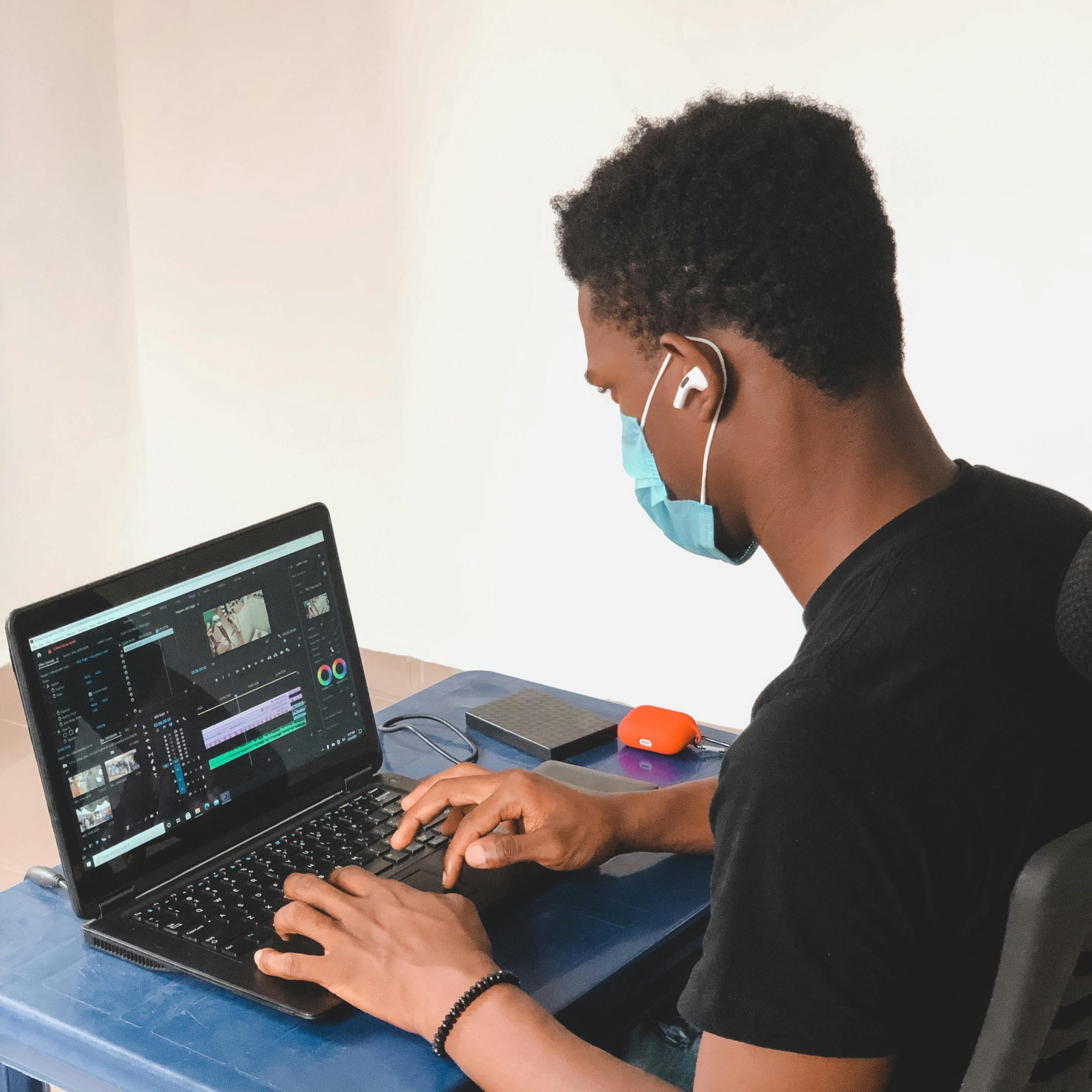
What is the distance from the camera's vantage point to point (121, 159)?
11.8ft

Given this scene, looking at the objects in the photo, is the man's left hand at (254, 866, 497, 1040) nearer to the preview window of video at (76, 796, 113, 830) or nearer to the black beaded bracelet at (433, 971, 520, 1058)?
the black beaded bracelet at (433, 971, 520, 1058)

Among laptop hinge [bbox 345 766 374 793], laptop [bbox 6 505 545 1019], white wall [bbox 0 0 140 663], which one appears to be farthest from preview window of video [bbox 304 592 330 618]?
white wall [bbox 0 0 140 663]

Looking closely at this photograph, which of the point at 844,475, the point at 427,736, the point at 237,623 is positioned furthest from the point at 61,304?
the point at 844,475

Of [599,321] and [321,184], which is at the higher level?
[321,184]

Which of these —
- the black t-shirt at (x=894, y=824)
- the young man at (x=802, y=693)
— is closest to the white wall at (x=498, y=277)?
the young man at (x=802, y=693)

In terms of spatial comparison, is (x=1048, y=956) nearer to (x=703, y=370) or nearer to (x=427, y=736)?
(x=703, y=370)

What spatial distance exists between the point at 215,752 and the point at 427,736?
0.34 m

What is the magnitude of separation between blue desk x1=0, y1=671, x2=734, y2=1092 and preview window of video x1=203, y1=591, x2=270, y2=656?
0.26m

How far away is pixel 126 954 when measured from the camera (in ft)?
3.18

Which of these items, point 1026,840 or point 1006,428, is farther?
point 1006,428

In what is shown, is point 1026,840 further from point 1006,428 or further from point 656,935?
point 1006,428

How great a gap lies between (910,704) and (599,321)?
42cm

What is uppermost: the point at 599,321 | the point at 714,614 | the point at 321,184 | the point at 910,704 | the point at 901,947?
the point at 321,184

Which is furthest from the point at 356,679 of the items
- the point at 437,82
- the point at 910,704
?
the point at 437,82
